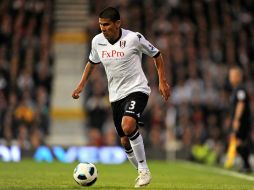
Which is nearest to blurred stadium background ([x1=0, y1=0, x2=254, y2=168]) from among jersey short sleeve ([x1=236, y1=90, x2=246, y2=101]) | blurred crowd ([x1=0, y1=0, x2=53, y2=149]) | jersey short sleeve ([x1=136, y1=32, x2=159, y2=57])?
blurred crowd ([x1=0, y1=0, x2=53, y2=149])

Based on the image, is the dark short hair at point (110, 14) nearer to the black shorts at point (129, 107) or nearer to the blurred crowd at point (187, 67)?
the black shorts at point (129, 107)

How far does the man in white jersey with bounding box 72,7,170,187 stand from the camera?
33.6 feet

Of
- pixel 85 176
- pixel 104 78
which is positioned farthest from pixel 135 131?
pixel 104 78

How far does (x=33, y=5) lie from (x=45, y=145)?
6832 mm

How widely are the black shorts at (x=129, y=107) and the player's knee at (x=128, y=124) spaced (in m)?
0.07

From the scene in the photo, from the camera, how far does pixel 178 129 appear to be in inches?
896

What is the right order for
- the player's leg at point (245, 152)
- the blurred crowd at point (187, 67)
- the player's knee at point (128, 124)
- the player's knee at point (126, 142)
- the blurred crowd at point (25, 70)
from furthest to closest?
the blurred crowd at point (187, 67)
the blurred crowd at point (25, 70)
the player's leg at point (245, 152)
the player's knee at point (126, 142)
the player's knee at point (128, 124)

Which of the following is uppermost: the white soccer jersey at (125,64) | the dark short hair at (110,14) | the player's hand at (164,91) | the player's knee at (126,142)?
the dark short hair at (110,14)

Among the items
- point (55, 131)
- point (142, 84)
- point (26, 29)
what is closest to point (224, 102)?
point (55, 131)

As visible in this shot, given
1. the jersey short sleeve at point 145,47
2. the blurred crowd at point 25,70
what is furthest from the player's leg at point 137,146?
the blurred crowd at point 25,70

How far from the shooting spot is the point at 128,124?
10.1m

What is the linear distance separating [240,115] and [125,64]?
5.75m

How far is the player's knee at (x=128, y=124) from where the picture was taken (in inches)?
397

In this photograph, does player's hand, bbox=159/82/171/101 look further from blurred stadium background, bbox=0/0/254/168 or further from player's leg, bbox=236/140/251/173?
blurred stadium background, bbox=0/0/254/168
